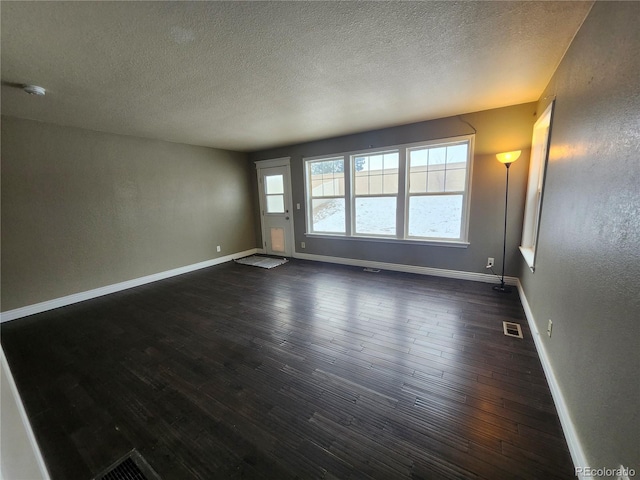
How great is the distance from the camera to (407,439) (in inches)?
55.8

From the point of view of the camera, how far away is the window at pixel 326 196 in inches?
192

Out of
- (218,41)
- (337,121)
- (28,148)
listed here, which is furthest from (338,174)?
(28,148)

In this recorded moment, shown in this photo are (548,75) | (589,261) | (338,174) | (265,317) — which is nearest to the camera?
(589,261)

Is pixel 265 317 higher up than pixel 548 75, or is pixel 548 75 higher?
pixel 548 75

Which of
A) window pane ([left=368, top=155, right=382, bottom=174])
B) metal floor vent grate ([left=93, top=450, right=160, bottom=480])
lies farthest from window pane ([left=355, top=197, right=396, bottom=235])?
metal floor vent grate ([left=93, top=450, right=160, bottom=480])

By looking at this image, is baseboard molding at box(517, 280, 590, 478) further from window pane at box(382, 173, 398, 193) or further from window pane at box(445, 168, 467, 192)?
window pane at box(382, 173, 398, 193)

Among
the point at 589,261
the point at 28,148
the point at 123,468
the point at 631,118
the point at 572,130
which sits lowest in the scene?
the point at 123,468

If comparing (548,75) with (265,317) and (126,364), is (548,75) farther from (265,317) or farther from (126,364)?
(126,364)

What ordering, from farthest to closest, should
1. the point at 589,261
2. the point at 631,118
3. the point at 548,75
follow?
the point at 548,75, the point at 589,261, the point at 631,118

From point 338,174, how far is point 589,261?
3.94 metres

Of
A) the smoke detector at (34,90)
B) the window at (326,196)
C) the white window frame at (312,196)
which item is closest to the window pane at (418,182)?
the white window frame at (312,196)

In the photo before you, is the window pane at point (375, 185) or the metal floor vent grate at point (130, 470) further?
the window pane at point (375, 185)

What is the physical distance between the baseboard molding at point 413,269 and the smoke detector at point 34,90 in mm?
4306

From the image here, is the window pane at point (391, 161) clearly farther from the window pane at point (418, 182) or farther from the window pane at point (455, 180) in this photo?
the window pane at point (455, 180)
